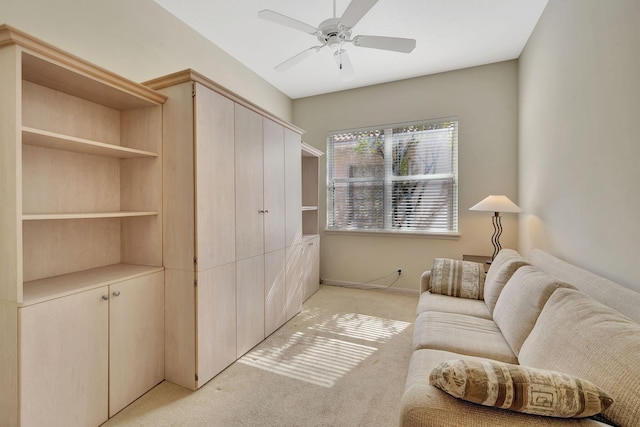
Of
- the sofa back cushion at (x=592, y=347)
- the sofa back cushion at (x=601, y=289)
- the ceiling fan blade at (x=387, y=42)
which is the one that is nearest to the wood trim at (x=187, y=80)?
Result: the ceiling fan blade at (x=387, y=42)

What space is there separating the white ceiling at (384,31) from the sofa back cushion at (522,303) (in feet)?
7.42

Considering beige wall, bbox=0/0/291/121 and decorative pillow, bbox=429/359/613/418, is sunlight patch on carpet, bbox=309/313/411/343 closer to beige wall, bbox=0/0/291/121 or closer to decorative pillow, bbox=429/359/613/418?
decorative pillow, bbox=429/359/613/418

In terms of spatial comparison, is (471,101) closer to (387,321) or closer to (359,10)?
(359,10)

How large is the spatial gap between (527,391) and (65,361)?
6.56 ft

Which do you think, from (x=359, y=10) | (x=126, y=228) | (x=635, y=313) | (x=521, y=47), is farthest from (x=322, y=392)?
(x=521, y=47)

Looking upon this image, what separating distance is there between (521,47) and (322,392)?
3.85 m

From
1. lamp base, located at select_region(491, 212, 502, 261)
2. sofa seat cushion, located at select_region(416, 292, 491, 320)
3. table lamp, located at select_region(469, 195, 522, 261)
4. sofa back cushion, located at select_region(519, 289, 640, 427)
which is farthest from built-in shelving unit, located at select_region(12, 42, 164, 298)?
lamp base, located at select_region(491, 212, 502, 261)

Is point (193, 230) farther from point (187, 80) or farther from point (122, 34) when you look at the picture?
point (122, 34)

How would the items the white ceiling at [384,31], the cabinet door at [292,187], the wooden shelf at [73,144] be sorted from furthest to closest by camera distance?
the cabinet door at [292,187]
the white ceiling at [384,31]
the wooden shelf at [73,144]

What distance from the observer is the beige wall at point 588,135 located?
1.34m

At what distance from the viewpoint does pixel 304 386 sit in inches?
75.9

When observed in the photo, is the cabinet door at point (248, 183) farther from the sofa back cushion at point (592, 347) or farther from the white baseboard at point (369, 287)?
the white baseboard at point (369, 287)

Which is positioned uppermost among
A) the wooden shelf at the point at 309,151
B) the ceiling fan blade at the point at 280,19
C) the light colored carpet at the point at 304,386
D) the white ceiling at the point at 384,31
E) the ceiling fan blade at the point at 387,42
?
the white ceiling at the point at 384,31

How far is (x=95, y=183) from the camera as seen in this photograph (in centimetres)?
193
